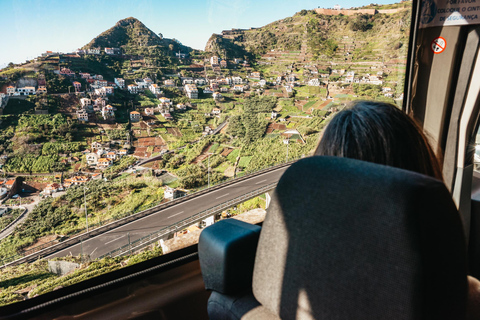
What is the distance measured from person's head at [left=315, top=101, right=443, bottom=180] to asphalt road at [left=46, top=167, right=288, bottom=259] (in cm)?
118

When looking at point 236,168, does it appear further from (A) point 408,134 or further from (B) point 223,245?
(A) point 408,134

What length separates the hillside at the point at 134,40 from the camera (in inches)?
94.6

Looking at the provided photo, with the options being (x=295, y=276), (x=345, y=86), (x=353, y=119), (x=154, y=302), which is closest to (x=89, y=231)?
Result: (x=154, y=302)

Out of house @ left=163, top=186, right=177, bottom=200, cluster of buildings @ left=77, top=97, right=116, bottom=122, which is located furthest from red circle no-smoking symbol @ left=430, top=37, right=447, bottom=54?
cluster of buildings @ left=77, top=97, right=116, bottom=122

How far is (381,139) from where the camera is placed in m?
0.73

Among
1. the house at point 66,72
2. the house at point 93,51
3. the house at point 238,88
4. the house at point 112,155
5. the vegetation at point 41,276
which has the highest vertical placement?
the house at point 93,51

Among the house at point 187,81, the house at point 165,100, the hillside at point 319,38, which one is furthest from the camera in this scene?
the house at point 187,81

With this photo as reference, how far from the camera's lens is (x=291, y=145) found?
2938 millimetres

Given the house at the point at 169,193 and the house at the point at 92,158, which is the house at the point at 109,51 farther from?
the house at the point at 169,193

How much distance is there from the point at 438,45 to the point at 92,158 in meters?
2.79

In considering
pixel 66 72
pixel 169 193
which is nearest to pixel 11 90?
pixel 66 72

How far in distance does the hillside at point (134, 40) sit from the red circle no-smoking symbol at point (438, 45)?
83.9 inches

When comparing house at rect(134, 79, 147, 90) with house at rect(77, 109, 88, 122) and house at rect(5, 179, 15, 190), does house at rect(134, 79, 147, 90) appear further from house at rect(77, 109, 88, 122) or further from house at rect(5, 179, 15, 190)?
house at rect(5, 179, 15, 190)

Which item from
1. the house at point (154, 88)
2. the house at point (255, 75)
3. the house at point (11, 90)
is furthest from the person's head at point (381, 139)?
the house at point (255, 75)
